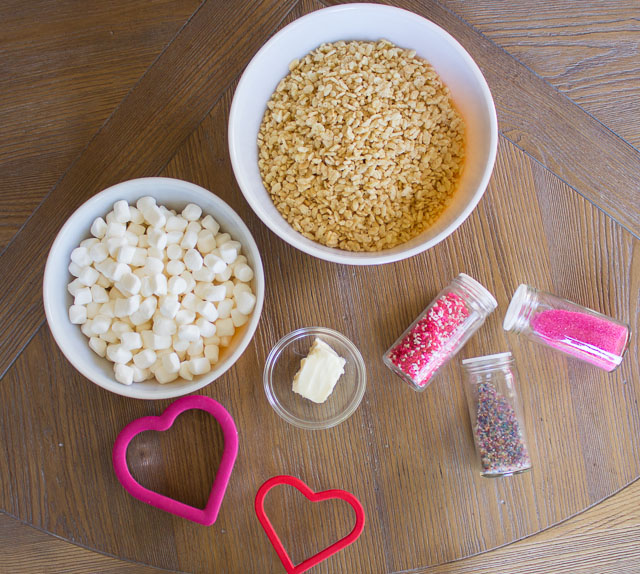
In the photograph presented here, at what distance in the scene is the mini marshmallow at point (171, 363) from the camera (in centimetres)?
81

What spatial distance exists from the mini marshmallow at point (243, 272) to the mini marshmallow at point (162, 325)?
4.8 inches

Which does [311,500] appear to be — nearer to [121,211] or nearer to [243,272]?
[243,272]

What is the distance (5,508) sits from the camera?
926mm

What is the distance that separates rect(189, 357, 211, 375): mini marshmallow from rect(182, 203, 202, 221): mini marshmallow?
0.73ft

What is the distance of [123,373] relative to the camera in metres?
0.81

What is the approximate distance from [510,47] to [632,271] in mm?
452

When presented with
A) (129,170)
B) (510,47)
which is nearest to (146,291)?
(129,170)

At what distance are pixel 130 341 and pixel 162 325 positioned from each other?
0.06 metres

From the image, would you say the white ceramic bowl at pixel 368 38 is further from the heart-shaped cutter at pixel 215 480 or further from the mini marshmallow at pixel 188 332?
the heart-shaped cutter at pixel 215 480

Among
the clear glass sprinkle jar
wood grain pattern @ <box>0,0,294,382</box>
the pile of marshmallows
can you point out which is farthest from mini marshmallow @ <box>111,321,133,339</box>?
the clear glass sprinkle jar

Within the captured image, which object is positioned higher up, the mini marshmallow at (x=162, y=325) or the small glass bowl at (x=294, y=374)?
the mini marshmallow at (x=162, y=325)

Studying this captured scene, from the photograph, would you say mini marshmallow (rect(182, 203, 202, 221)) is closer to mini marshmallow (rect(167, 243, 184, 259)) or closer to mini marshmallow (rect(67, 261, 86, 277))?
mini marshmallow (rect(167, 243, 184, 259))

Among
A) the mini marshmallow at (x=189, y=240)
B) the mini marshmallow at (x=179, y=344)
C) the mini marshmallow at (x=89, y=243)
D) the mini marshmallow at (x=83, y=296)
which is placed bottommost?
the mini marshmallow at (x=179, y=344)

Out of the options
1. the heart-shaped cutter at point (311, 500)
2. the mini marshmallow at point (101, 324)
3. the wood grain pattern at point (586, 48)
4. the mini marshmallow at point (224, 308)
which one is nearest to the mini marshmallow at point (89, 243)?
the mini marshmallow at point (101, 324)
